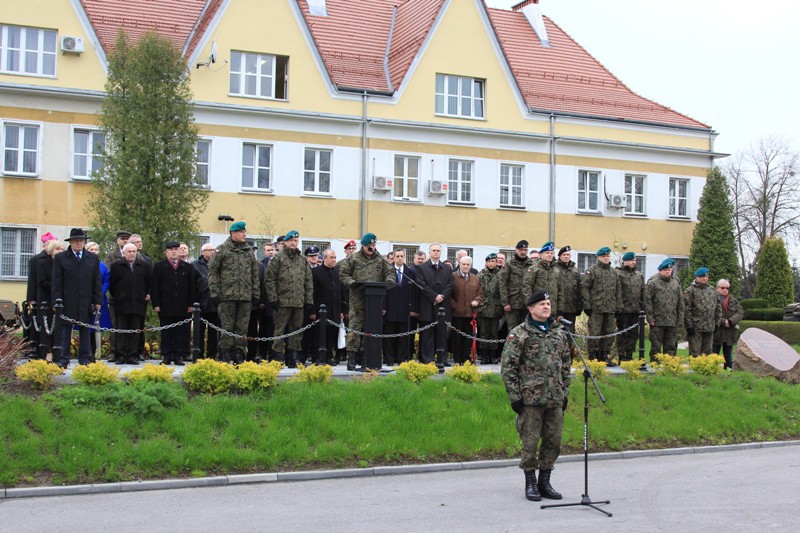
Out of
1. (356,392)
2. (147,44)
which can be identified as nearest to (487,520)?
(356,392)

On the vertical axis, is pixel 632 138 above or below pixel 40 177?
above

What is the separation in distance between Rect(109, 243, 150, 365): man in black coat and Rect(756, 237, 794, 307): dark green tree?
28.5m

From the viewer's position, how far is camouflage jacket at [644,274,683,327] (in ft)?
63.4

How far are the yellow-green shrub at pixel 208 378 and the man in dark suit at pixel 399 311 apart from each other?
4.70 meters

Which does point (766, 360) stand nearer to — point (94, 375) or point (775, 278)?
point (94, 375)

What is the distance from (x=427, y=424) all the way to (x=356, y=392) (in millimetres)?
1166

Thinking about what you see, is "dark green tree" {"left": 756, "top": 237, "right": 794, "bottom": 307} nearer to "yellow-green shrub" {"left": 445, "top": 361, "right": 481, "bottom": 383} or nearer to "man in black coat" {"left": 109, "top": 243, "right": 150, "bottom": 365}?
"yellow-green shrub" {"left": 445, "top": 361, "right": 481, "bottom": 383}

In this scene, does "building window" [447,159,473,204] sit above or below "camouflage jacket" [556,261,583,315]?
above

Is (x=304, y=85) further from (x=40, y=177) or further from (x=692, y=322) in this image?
(x=692, y=322)

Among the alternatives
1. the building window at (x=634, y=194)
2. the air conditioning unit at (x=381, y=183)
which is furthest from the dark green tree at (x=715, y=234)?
the air conditioning unit at (x=381, y=183)

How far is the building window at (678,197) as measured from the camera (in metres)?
39.9

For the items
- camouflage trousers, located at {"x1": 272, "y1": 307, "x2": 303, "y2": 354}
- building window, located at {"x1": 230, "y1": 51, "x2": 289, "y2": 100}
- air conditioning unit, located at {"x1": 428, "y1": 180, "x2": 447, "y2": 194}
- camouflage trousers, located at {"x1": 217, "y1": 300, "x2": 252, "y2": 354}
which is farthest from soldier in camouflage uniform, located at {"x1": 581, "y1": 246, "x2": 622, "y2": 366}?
building window, located at {"x1": 230, "y1": 51, "x2": 289, "y2": 100}

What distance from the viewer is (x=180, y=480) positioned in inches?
440

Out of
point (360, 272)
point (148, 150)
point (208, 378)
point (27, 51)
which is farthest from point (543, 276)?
point (27, 51)
